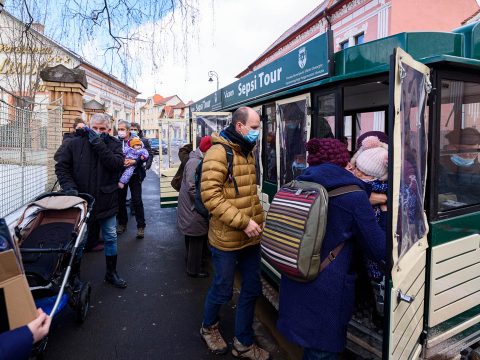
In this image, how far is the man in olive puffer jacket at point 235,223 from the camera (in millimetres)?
2637

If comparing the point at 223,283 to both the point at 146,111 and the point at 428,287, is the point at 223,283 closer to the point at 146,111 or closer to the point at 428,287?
the point at 428,287

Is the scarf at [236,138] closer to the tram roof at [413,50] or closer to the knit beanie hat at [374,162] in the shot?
the knit beanie hat at [374,162]

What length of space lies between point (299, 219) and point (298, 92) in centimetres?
200

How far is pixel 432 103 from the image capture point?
244 cm

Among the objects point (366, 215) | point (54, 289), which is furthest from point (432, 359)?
point (54, 289)

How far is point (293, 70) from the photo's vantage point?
150 inches

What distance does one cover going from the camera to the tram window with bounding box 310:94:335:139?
327 cm

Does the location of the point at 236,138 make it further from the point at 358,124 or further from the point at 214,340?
the point at 358,124

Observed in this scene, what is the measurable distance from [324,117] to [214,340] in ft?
6.97

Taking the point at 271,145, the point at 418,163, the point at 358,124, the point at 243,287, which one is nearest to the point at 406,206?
the point at 418,163

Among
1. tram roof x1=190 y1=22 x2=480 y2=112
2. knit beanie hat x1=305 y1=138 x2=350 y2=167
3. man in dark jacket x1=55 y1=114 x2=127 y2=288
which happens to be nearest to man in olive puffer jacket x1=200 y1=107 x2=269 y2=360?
knit beanie hat x1=305 y1=138 x2=350 y2=167

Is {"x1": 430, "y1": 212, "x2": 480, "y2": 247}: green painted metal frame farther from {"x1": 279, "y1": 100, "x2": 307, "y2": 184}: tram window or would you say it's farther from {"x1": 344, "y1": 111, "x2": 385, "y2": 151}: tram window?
{"x1": 344, "y1": 111, "x2": 385, "y2": 151}: tram window

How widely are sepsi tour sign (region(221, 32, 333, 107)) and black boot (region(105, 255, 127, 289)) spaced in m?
2.65

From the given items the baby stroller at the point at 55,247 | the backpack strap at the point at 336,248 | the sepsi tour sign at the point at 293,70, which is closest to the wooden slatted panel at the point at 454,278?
the backpack strap at the point at 336,248
